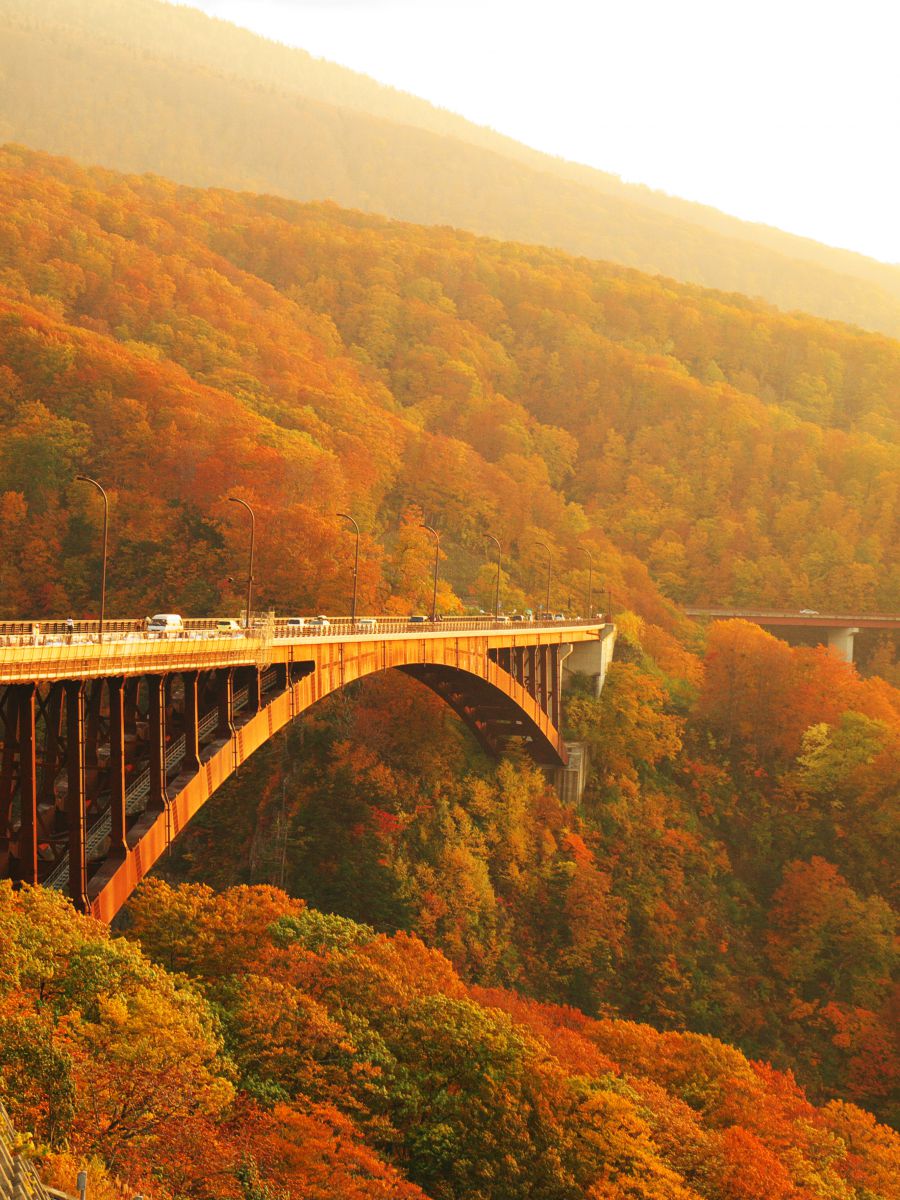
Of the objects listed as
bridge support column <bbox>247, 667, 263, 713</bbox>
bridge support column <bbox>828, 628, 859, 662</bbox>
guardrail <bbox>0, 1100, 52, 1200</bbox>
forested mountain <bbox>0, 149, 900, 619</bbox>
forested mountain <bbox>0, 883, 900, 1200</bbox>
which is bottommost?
forested mountain <bbox>0, 883, 900, 1200</bbox>

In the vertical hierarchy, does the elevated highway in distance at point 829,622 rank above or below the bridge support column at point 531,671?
above

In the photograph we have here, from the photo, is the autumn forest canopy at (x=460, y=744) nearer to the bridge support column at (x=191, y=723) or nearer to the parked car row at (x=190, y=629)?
the bridge support column at (x=191, y=723)

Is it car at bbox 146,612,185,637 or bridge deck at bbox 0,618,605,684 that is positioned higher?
car at bbox 146,612,185,637

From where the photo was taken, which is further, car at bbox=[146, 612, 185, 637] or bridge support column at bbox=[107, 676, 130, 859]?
car at bbox=[146, 612, 185, 637]

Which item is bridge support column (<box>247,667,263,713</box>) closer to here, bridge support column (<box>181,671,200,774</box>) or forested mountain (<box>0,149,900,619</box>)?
bridge support column (<box>181,671,200,774</box>)

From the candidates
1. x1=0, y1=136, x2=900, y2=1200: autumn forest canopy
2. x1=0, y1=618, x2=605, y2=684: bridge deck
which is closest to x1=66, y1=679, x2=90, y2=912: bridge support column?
x1=0, y1=618, x2=605, y2=684: bridge deck

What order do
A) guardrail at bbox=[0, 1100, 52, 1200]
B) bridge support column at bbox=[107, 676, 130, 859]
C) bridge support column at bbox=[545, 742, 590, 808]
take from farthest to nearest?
bridge support column at bbox=[545, 742, 590, 808] → bridge support column at bbox=[107, 676, 130, 859] → guardrail at bbox=[0, 1100, 52, 1200]

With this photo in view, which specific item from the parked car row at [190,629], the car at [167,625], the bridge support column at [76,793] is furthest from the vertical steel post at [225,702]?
the bridge support column at [76,793]

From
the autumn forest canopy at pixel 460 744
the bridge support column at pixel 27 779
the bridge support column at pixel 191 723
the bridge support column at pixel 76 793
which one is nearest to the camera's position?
the bridge support column at pixel 27 779
